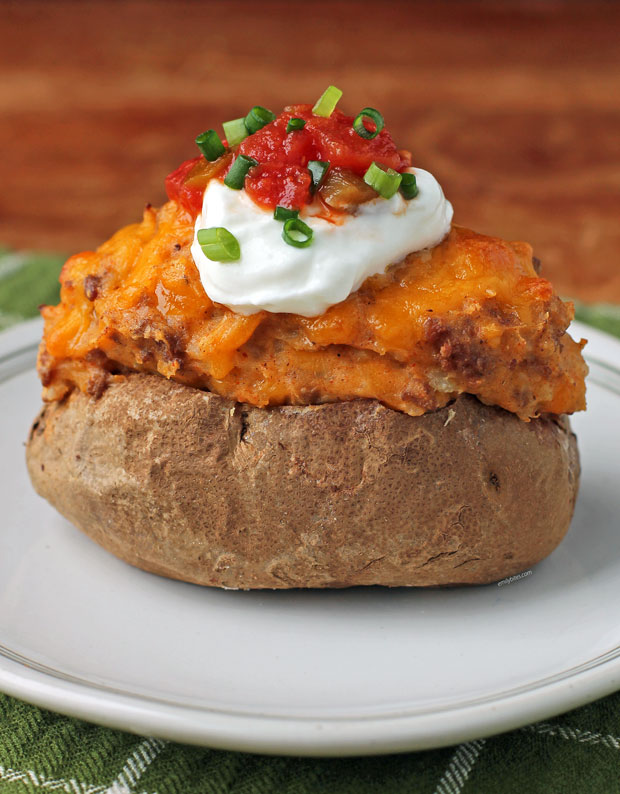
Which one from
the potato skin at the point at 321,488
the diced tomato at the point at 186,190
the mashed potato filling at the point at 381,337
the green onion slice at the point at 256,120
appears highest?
the green onion slice at the point at 256,120

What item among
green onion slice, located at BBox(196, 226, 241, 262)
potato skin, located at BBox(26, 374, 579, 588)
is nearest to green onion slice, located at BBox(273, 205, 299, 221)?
green onion slice, located at BBox(196, 226, 241, 262)

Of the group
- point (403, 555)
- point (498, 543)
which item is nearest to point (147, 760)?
point (403, 555)

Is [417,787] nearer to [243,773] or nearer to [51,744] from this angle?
[243,773]

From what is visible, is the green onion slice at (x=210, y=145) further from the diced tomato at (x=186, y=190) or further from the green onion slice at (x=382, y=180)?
the green onion slice at (x=382, y=180)

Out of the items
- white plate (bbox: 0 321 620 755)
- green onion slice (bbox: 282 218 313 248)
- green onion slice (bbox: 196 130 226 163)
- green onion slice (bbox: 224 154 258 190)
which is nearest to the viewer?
white plate (bbox: 0 321 620 755)

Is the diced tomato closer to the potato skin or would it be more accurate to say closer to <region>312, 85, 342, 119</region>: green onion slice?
<region>312, 85, 342, 119</region>: green onion slice

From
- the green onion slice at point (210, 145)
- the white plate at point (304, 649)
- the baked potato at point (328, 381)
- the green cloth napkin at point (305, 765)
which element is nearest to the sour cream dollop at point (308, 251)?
the baked potato at point (328, 381)
